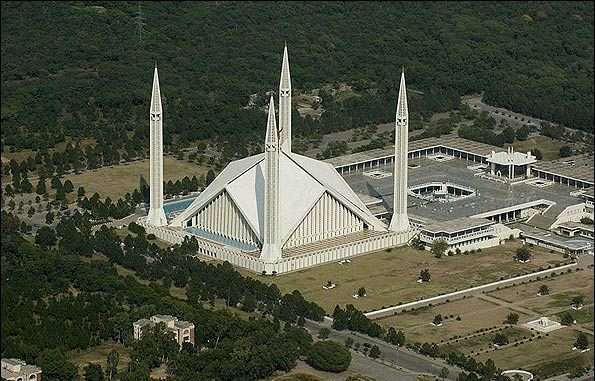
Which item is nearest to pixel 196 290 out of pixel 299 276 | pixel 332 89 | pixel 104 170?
pixel 299 276

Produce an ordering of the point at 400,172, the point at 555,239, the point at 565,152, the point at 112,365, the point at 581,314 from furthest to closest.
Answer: the point at 565,152 → the point at 555,239 → the point at 400,172 → the point at 581,314 → the point at 112,365

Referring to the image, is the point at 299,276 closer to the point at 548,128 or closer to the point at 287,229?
the point at 287,229

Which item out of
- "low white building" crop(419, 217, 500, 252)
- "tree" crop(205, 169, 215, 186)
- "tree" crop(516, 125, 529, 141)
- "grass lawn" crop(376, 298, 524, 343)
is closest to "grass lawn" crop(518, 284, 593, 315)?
"grass lawn" crop(376, 298, 524, 343)

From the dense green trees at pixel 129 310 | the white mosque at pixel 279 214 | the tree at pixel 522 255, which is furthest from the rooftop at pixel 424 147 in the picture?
the dense green trees at pixel 129 310

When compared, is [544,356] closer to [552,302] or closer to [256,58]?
[552,302]

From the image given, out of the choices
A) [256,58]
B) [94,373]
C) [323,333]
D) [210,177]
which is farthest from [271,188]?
[256,58]

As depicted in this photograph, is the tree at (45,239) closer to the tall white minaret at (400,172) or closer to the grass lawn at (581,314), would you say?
the tall white minaret at (400,172)

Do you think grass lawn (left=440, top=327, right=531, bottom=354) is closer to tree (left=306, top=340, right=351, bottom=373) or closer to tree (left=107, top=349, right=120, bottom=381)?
tree (left=306, top=340, right=351, bottom=373)
